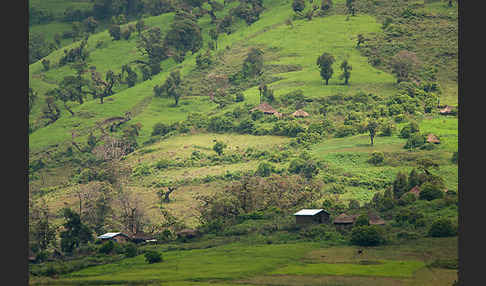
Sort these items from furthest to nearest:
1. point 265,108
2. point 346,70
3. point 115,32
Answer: point 115,32 < point 346,70 < point 265,108

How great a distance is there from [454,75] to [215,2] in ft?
209

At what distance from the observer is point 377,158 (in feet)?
305

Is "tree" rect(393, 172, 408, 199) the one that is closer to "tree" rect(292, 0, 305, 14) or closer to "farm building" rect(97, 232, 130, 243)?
"farm building" rect(97, 232, 130, 243)

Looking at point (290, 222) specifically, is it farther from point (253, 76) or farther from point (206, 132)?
point (253, 76)

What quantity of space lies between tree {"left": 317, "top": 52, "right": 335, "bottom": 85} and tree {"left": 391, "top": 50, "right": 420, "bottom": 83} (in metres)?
10.5

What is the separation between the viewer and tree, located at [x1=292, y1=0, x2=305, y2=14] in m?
154

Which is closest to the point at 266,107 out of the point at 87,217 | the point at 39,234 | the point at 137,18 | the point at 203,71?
the point at 203,71

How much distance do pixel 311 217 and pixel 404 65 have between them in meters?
58.7

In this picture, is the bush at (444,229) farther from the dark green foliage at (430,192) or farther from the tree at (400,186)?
the tree at (400,186)

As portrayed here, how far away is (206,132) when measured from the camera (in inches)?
4658

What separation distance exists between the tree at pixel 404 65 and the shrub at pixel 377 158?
32193 mm

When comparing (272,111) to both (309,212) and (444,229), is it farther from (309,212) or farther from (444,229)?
(444,229)

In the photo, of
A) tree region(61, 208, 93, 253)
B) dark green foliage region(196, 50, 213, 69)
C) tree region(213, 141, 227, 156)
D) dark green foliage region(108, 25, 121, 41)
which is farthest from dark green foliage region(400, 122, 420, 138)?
dark green foliage region(108, 25, 121, 41)

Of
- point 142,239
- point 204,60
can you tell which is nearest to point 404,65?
point 204,60
